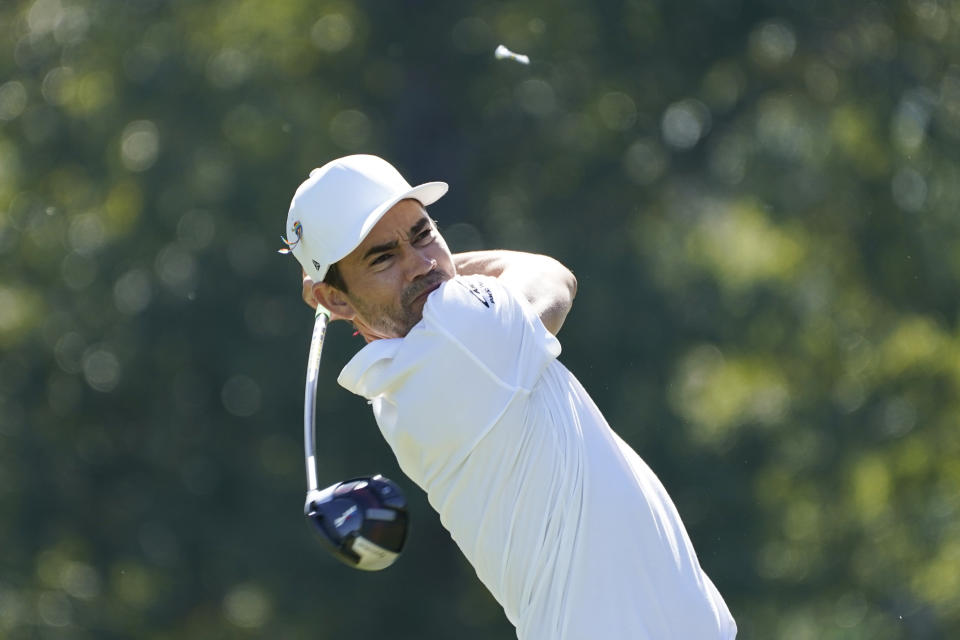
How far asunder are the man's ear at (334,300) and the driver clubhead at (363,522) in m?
0.39

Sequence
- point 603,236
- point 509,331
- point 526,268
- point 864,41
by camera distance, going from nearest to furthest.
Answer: point 509,331 < point 526,268 < point 603,236 < point 864,41

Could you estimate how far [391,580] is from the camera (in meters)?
10.1

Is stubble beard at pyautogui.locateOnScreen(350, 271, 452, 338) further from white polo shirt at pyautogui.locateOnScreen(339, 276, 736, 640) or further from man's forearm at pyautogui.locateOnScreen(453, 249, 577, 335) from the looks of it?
man's forearm at pyautogui.locateOnScreen(453, 249, 577, 335)

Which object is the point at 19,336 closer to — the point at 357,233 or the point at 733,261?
the point at 733,261

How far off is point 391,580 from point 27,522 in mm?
2711

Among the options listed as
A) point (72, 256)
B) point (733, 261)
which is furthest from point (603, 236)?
point (72, 256)

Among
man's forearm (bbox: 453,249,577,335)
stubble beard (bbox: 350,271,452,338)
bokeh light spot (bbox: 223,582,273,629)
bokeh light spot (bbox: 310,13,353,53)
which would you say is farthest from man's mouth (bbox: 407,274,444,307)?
bokeh light spot (bbox: 310,13,353,53)

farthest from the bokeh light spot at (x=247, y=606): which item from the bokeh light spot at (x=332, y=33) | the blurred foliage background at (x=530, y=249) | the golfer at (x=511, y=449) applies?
the golfer at (x=511, y=449)

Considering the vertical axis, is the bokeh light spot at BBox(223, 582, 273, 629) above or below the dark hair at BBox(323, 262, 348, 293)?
below

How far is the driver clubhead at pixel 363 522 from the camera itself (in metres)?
3.08

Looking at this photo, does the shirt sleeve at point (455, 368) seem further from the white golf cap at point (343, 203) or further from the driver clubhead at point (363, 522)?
the white golf cap at point (343, 203)

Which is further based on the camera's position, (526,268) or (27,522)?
(27,522)

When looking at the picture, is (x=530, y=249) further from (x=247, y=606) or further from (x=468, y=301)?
(x=468, y=301)

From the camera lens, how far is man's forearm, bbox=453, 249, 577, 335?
347 centimetres
